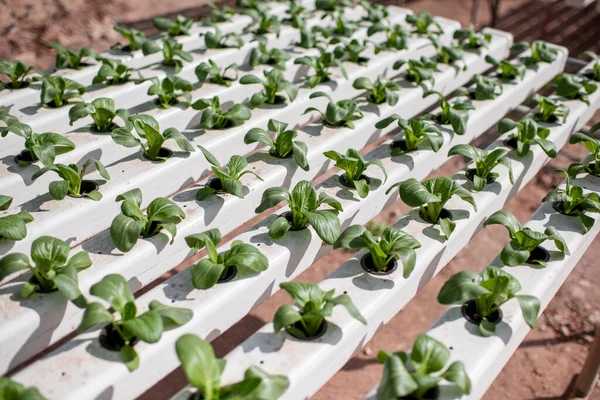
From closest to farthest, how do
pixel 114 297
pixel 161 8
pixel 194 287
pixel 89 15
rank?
pixel 114 297 < pixel 194 287 < pixel 89 15 < pixel 161 8

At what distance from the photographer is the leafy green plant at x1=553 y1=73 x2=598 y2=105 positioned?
12.3ft

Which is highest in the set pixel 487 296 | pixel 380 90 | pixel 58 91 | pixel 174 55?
pixel 58 91

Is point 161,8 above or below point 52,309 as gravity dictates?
below

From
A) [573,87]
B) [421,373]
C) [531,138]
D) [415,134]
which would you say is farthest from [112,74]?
[573,87]

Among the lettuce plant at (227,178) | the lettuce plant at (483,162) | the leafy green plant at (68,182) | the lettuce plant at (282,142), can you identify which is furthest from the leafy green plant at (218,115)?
the lettuce plant at (483,162)

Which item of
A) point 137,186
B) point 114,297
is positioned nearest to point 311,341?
point 114,297

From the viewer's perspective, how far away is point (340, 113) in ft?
10.6

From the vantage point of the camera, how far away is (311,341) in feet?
6.72

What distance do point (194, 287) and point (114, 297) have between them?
0.33 meters

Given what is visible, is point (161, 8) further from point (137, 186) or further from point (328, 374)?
point (328, 374)

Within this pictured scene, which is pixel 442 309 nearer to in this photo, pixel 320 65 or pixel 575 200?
pixel 575 200

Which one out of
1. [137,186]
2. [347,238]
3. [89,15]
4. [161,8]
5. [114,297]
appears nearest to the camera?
[114,297]

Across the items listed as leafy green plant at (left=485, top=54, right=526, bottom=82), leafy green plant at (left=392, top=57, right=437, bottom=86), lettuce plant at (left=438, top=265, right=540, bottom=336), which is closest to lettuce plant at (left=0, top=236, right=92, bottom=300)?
lettuce plant at (left=438, top=265, right=540, bottom=336)

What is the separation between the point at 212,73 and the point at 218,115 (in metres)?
0.59
